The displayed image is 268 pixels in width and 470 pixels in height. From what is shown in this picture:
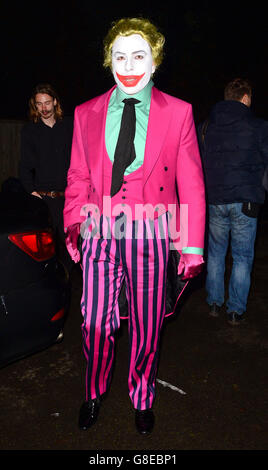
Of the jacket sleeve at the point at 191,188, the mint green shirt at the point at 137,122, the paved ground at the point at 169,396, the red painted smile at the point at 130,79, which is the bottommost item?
the paved ground at the point at 169,396

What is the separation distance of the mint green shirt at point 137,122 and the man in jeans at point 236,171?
5.14 feet

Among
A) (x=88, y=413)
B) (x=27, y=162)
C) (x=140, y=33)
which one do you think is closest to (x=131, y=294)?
(x=88, y=413)

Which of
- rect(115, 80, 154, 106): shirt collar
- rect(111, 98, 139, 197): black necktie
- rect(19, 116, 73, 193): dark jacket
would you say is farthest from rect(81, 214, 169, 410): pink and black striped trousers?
rect(19, 116, 73, 193): dark jacket

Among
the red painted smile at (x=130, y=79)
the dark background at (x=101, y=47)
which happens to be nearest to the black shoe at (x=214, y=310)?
the red painted smile at (x=130, y=79)

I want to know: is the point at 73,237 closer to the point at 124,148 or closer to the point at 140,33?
the point at 124,148

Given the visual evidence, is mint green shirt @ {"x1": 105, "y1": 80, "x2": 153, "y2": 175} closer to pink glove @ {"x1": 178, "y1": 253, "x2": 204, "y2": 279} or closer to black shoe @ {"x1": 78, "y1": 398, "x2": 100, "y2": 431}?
pink glove @ {"x1": 178, "y1": 253, "x2": 204, "y2": 279}

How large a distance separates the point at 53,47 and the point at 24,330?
19.9m

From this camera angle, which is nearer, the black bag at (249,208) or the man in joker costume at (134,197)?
the man in joker costume at (134,197)

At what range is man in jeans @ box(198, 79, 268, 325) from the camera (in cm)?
391

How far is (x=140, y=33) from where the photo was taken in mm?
2426

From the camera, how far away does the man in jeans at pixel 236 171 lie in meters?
3.91
